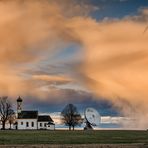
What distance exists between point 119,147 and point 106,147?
6.02 feet

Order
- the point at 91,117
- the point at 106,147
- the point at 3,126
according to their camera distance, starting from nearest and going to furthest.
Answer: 1. the point at 106,147
2. the point at 91,117
3. the point at 3,126

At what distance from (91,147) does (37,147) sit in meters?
6.14

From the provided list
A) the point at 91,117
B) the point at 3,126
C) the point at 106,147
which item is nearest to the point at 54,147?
the point at 106,147

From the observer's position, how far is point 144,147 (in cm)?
5353

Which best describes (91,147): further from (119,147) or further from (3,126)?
(3,126)

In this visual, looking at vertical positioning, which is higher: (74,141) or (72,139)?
(72,139)

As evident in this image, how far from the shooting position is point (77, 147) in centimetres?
5325

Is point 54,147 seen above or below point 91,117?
below

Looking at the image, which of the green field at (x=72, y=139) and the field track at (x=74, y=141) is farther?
the green field at (x=72, y=139)

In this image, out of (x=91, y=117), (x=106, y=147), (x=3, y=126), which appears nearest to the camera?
(x=106, y=147)

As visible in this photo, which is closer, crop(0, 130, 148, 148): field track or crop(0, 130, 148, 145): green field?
crop(0, 130, 148, 148): field track

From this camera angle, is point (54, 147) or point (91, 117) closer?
point (54, 147)

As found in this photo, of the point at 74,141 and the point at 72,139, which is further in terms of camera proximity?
the point at 72,139

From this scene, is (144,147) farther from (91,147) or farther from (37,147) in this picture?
(37,147)
